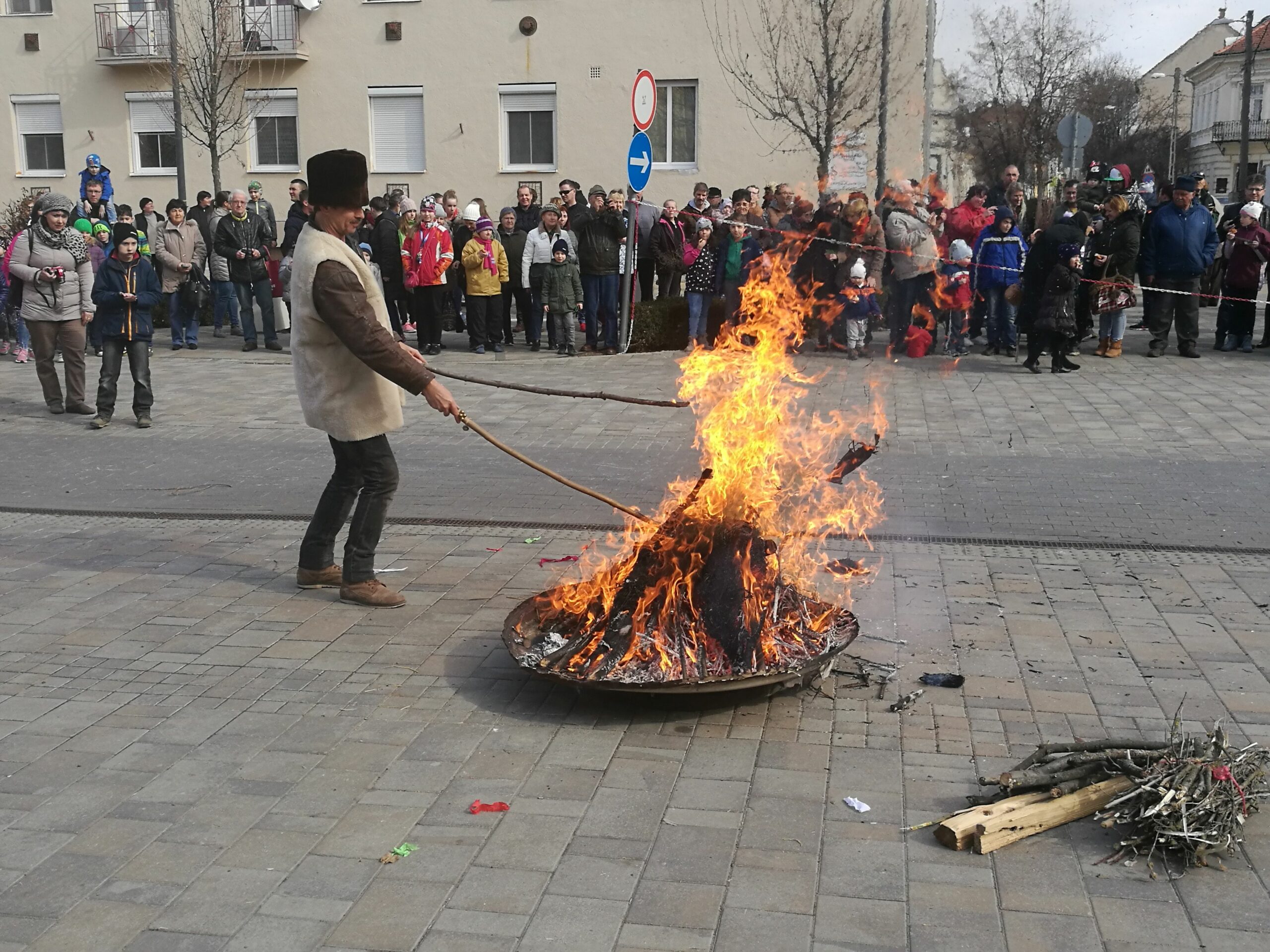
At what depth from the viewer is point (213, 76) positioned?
Answer: 2636 cm

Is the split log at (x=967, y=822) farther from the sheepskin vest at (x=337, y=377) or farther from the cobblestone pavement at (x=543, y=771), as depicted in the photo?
the sheepskin vest at (x=337, y=377)

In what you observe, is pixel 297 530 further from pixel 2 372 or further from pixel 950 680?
pixel 2 372

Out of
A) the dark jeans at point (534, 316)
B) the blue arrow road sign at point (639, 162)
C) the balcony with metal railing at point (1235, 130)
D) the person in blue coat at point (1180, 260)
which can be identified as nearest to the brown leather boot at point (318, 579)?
the blue arrow road sign at point (639, 162)

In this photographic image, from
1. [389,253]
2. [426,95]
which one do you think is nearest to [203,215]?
[389,253]

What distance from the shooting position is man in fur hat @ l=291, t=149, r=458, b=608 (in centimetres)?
626

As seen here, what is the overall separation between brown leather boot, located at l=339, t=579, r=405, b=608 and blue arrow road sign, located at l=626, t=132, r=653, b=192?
916 cm

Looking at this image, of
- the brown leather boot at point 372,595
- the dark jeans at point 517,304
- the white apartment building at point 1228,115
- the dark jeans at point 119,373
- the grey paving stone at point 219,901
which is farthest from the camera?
the white apartment building at point 1228,115

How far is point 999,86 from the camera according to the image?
34.0m

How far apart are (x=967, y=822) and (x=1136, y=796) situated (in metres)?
0.57

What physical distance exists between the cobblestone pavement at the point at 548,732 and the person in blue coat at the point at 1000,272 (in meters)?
5.76

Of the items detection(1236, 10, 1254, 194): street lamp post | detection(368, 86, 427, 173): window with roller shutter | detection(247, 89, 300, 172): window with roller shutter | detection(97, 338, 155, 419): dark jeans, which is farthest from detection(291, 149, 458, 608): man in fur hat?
detection(1236, 10, 1254, 194): street lamp post

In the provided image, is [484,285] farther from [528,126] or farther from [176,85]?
[528,126]

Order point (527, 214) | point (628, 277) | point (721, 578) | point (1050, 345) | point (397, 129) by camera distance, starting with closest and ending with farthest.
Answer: point (721, 578), point (1050, 345), point (628, 277), point (527, 214), point (397, 129)

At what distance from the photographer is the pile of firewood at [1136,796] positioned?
158 inches
